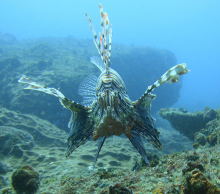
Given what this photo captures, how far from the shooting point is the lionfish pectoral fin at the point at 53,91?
184cm

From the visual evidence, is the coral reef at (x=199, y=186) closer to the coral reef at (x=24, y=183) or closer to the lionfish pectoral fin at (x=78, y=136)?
the lionfish pectoral fin at (x=78, y=136)

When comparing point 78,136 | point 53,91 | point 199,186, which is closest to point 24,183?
point 78,136

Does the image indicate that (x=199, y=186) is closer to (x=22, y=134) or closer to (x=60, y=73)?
(x=22, y=134)

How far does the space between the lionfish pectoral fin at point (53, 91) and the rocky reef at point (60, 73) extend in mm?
9554

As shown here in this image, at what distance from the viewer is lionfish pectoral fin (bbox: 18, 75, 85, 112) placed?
1.84 metres

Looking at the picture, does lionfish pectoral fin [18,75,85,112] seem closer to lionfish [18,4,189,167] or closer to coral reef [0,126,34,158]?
lionfish [18,4,189,167]

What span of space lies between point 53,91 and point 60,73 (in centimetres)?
1200

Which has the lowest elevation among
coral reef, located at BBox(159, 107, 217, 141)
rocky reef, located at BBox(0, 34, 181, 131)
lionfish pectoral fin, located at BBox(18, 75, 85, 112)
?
lionfish pectoral fin, located at BBox(18, 75, 85, 112)

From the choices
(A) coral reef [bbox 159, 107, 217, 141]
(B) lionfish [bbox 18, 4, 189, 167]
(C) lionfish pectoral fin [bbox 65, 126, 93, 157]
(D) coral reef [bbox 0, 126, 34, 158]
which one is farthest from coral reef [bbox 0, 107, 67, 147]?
(A) coral reef [bbox 159, 107, 217, 141]

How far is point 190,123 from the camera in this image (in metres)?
7.08

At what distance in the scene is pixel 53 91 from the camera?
1938mm

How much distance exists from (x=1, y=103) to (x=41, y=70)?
451 cm

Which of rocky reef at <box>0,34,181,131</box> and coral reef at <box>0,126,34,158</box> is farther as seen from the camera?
rocky reef at <box>0,34,181,131</box>

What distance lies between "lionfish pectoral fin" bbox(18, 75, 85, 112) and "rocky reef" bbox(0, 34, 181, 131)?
9554 millimetres
